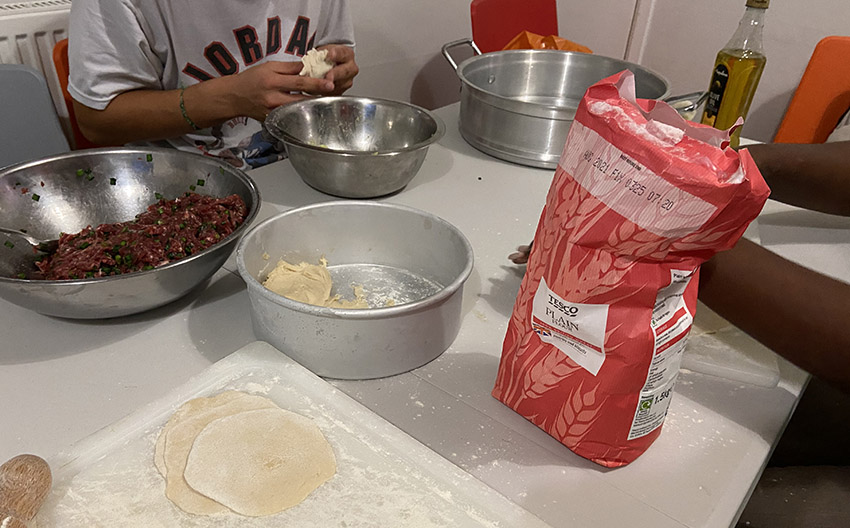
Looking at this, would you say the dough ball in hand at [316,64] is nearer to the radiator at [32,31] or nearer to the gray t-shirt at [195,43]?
the gray t-shirt at [195,43]

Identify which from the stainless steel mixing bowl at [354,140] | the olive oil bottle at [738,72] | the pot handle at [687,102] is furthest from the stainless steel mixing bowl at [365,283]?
the olive oil bottle at [738,72]

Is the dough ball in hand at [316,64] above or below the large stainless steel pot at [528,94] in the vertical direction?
above

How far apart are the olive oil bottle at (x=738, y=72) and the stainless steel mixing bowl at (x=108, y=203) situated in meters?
1.18

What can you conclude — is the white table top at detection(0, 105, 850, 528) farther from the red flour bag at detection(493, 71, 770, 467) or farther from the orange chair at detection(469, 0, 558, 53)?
the orange chair at detection(469, 0, 558, 53)

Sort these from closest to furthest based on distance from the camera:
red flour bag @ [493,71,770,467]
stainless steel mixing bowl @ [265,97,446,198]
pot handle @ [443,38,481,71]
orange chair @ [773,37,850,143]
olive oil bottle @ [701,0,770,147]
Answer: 1. red flour bag @ [493,71,770,467]
2. stainless steel mixing bowl @ [265,97,446,198]
3. olive oil bottle @ [701,0,770,147]
4. pot handle @ [443,38,481,71]
5. orange chair @ [773,37,850,143]

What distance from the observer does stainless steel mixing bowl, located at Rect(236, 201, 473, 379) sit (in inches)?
29.4

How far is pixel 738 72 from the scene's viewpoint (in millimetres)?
1469

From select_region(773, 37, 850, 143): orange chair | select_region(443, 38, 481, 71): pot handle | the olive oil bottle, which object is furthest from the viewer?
select_region(773, 37, 850, 143): orange chair

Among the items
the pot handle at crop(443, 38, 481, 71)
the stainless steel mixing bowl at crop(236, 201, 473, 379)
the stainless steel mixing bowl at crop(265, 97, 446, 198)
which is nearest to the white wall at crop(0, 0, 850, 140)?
the pot handle at crop(443, 38, 481, 71)

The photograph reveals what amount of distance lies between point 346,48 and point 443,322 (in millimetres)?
944

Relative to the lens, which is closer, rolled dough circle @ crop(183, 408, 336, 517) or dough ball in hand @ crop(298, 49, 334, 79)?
rolled dough circle @ crop(183, 408, 336, 517)

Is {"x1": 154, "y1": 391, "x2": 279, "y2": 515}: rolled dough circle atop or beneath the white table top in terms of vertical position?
atop

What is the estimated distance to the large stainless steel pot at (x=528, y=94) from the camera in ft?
4.52

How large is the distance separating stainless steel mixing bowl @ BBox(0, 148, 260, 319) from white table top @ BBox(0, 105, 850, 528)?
6cm
